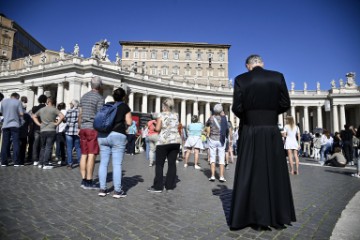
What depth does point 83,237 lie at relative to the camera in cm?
277

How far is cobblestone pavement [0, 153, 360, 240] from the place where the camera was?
2.95m

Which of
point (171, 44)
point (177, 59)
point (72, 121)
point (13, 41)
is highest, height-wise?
point (171, 44)

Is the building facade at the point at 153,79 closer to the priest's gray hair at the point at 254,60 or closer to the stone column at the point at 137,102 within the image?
the stone column at the point at 137,102

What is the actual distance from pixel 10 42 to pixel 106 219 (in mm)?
64529

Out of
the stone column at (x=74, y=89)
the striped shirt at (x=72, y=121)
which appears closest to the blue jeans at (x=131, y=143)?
the striped shirt at (x=72, y=121)

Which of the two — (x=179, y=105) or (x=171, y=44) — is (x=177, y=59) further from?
(x=179, y=105)

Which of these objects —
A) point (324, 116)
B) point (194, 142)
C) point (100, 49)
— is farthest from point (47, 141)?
point (324, 116)

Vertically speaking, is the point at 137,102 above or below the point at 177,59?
below

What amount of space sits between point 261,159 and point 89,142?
3.71 metres

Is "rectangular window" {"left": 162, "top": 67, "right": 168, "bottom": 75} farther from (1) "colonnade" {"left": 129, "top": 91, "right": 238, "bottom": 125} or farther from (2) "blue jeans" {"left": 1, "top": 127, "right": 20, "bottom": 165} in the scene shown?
(2) "blue jeans" {"left": 1, "top": 127, "right": 20, "bottom": 165}

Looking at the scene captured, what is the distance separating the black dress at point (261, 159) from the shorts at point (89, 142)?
10.8 feet

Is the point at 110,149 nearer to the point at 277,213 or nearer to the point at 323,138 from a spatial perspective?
the point at 277,213

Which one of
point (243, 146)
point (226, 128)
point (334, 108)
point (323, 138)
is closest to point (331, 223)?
point (243, 146)

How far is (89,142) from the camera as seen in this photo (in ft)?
17.3
